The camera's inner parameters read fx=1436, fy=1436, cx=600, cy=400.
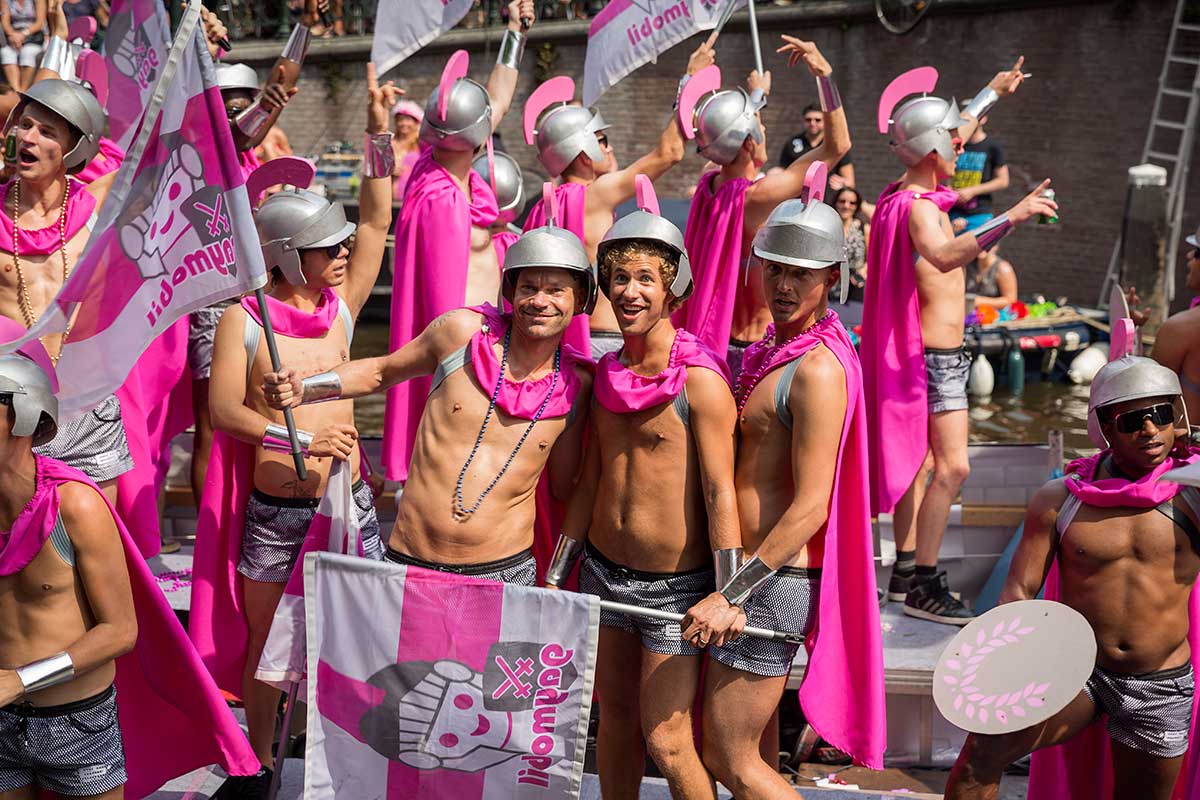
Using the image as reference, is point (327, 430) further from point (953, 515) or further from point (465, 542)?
point (953, 515)

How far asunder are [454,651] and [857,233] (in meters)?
7.08

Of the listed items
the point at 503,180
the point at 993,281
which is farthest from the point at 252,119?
the point at 993,281

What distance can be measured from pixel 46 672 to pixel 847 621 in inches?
79.4

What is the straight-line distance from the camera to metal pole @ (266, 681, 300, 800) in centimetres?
431

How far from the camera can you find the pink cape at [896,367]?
227 inches

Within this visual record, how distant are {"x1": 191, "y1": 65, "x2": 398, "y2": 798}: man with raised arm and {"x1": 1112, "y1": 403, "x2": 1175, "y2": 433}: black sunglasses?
2228mm

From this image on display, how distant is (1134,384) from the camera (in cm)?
373

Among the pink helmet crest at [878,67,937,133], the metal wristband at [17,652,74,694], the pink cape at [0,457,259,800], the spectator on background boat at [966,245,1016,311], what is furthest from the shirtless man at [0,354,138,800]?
the spectator on background boat at [966,245,1016,311]

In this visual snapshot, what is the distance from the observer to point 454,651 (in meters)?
3.78

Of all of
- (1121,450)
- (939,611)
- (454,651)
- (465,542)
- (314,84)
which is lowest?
(939,611)

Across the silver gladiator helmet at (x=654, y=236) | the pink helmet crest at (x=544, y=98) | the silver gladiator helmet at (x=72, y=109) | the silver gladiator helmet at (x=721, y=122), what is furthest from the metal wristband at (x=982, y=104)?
the silver gladiator helmet at (x=72, y=109)

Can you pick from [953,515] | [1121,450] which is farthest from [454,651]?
[953,515]

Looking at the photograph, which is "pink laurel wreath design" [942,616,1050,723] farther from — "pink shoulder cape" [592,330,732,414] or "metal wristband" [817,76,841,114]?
"metal wristband" [817,76,841,114]

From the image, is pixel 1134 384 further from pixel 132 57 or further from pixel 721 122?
pixel 132 57
